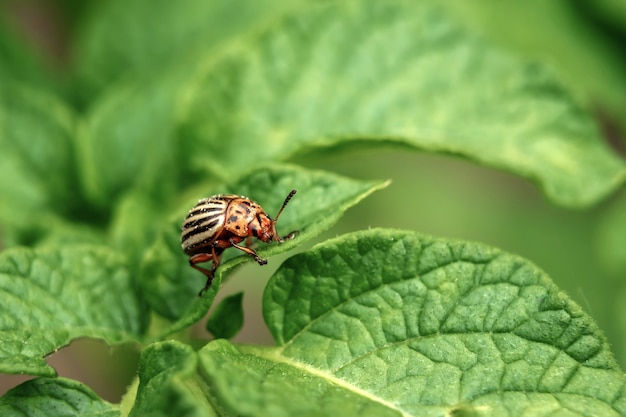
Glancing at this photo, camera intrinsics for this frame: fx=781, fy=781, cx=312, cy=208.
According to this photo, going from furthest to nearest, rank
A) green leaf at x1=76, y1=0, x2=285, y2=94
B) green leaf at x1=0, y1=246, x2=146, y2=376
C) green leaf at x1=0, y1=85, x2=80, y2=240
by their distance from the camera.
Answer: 1. green leaf at x1=76, y1=0, x2=285, y2=94
2. green leaf at x1=0, y1=85, x2=80, y2=240
3. green leaf at x1=0, y1=246, x2=146, y2=376

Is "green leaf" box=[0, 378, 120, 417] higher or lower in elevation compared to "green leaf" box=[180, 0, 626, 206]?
lower

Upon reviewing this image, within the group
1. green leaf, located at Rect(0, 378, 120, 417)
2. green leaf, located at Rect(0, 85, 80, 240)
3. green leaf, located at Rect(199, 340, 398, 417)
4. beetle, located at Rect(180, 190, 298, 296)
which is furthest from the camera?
green leaf, located at Rect(0, 85, 80, 240)

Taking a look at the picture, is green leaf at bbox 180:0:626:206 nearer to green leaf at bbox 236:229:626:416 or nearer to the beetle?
the beetle

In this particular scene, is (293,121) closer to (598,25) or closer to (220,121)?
(220,121)

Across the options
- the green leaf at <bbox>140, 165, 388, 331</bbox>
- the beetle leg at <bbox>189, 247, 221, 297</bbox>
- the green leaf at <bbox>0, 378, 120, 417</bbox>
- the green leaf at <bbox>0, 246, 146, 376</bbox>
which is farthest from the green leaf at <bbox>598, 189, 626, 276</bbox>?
the green leaf at <bbox>0, 378, 120, 417</bbox>

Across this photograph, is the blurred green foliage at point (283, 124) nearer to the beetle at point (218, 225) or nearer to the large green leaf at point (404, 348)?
the beetle at point (218, 225)
